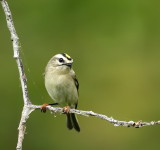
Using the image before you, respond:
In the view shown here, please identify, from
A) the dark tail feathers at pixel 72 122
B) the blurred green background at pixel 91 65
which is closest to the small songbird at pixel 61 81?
the dark tail feathers at pixel 72 122

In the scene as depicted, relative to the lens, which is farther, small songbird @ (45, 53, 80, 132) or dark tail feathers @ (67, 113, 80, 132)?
dark tail feathers @ (67, 113, 80, 132)

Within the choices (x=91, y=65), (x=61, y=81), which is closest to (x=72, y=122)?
(x=61, y=81)

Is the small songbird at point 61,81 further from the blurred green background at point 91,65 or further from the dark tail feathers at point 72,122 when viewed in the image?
the blurred green background at point 91,65

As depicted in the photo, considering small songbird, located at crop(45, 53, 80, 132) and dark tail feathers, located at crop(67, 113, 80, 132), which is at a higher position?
small songbird, located at crop(45, 53, 80, 132)

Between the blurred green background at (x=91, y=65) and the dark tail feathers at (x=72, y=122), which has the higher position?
the blurred green background at (x=91, y=65)

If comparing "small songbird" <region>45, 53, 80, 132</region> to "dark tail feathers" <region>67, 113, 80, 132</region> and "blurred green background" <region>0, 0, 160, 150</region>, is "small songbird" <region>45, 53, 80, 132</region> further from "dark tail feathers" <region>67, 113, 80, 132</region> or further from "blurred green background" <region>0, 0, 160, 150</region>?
"blurred green background" <region>0, 0, 160, 150</region>

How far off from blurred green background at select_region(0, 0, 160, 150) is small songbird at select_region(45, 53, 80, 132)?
4.53ft

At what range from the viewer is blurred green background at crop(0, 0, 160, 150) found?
9.75 metres

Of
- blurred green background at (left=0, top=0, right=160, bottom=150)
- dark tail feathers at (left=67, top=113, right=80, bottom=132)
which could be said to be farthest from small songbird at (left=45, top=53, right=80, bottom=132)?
blurred green background at (left=0, top=0, right=160, bottom=150)

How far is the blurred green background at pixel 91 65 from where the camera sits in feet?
32.0

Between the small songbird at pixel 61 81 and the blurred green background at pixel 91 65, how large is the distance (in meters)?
1.38

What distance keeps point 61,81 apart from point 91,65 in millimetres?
2656

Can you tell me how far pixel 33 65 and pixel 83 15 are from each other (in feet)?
5.67

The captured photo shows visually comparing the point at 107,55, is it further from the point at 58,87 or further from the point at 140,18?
the point at 58,87
